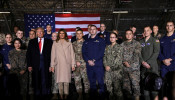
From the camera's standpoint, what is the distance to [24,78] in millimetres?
4336

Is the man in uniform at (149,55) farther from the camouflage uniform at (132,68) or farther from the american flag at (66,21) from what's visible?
the american flag at (66,21)

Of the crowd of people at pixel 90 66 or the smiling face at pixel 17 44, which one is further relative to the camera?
the smiling face at pixel 17 44

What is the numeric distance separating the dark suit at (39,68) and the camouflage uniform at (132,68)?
72.7 inches

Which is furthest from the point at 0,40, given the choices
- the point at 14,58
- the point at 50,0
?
Answer: the point at 50,0

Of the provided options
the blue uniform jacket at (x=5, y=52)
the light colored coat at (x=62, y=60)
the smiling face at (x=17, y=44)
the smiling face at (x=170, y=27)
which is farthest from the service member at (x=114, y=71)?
the blue uniform jacket at (x=5, y=52)

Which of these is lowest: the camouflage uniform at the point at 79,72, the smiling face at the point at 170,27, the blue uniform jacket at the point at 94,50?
the camouflage uniform at the point at 79,72

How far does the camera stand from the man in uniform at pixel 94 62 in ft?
13.7

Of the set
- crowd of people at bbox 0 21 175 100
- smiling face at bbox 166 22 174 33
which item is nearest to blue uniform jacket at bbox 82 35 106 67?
crowd of people at bbox 0 21 175 100

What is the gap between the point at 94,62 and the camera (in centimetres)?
419

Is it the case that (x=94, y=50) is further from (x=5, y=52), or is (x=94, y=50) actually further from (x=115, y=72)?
(x=5, y=52)

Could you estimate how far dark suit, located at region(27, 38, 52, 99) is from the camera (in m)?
4.24

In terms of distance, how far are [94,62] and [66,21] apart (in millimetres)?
5253

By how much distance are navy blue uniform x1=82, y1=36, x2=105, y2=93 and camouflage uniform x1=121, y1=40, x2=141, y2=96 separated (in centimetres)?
55

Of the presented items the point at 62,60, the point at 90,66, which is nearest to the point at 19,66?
the point at 62,60
